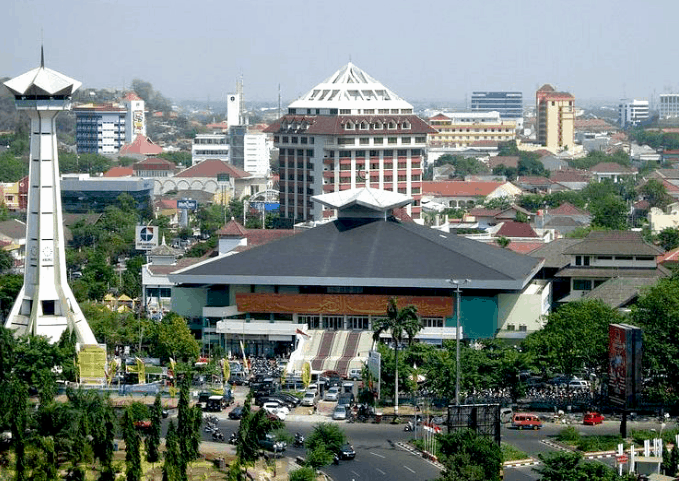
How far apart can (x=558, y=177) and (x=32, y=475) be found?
421ft

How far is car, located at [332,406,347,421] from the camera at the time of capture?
6094cm

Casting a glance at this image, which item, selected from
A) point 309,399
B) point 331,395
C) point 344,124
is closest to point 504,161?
point 344,124

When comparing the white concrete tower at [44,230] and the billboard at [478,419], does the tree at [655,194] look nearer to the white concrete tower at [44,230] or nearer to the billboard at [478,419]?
the white concrete tower at [44,230]

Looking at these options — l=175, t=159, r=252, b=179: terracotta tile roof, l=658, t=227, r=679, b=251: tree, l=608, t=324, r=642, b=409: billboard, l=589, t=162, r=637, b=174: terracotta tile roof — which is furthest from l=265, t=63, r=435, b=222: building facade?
l=589, t=162, r=637, b=174: terracotta tile roof

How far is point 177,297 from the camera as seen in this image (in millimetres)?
76125

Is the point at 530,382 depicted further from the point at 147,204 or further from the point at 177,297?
the point at 147,204

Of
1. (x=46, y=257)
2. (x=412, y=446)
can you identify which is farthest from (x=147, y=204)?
(x=412, y=446)

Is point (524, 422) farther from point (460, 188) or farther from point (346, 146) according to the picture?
point (460, 188)

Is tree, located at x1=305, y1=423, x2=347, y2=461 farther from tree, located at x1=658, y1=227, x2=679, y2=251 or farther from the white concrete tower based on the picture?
tree, located at x1=658, y1=227, x2=679, y2=251

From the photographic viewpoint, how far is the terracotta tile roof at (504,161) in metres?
193

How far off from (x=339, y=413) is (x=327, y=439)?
304 inches

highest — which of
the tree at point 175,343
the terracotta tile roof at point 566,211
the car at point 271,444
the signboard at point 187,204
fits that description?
the signboard at point 187,204

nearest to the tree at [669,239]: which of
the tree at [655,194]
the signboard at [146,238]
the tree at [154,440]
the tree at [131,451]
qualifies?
the signboard at [146,238]

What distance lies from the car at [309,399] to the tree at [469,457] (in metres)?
11.6
